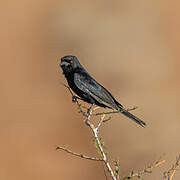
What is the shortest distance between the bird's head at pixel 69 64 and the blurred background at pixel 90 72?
6631 mm

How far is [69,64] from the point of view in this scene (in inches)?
315

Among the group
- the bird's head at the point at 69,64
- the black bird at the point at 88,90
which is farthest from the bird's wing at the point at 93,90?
the bird's head at the point at 69,64

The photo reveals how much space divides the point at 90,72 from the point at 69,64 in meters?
10.4

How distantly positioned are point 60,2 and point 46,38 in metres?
2.39

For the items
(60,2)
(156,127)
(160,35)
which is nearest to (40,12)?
(60,2)

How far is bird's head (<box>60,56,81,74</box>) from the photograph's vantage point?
795 cm

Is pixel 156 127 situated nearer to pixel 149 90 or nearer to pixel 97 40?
pixel 149 90

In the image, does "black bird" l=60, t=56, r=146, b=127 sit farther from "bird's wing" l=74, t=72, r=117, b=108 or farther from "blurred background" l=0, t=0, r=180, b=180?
"blurred background" l=0, t=0, r=180, b=180

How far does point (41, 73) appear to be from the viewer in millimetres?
18641

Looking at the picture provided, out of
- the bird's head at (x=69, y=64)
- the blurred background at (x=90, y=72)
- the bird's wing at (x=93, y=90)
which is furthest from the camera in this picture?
the blurred background at (x=90, y=72)

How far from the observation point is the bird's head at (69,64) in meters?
7.95

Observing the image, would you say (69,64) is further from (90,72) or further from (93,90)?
(90,72)

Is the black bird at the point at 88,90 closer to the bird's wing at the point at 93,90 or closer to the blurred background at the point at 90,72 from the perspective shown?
the bird's wing at the point at 93,90

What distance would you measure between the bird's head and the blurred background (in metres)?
6.63
